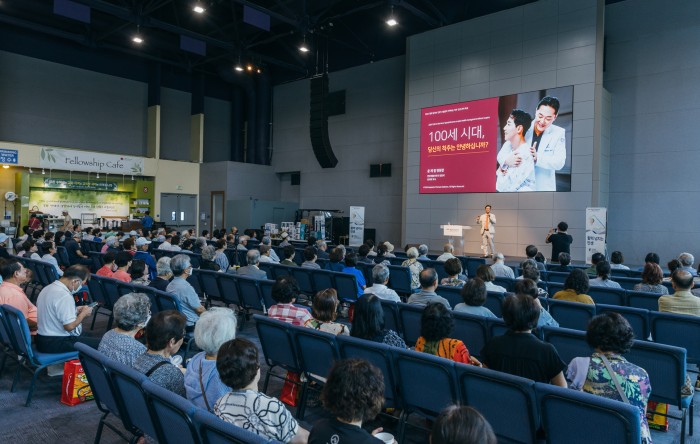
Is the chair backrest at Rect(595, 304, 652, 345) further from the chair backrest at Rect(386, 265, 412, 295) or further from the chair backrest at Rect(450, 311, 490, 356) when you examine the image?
the chair backrest at Rect(386, 265, 412, 295)

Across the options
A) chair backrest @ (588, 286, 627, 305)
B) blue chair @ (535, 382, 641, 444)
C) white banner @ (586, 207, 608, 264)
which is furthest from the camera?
white banner @ (586, 207, 608, 264)

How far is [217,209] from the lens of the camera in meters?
19.6

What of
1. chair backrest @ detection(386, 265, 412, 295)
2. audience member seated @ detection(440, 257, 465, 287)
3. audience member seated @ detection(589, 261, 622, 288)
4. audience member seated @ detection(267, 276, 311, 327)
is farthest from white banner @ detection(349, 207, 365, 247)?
audience member seated @ detection(267, 276, 311, 327)

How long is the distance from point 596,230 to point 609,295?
19.8 ft

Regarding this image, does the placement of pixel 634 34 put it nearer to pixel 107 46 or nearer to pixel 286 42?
pixel 286 42

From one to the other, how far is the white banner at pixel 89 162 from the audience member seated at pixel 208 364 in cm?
1675

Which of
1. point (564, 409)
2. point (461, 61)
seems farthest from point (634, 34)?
point (564, 409)

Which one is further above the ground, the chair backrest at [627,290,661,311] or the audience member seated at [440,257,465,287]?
the audience member seated at [440,257,465,287]

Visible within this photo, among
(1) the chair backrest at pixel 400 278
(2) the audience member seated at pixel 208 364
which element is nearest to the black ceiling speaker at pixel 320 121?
(1) the chair backrest at pixel 400 278

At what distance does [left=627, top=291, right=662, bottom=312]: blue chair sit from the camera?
4645mm

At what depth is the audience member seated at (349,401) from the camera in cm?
157

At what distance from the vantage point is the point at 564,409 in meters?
2.09

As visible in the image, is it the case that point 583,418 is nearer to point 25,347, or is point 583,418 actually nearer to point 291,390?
point 291,390

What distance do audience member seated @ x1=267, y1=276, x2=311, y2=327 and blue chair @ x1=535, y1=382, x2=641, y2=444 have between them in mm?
2034
